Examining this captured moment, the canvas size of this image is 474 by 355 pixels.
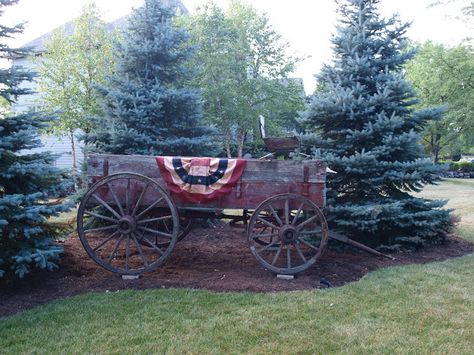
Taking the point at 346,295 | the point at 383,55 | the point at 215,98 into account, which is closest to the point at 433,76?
the point at 215,98

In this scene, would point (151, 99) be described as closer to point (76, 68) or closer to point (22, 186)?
Answer: point (22, 186)

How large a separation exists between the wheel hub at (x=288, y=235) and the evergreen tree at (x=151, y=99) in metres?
3.12

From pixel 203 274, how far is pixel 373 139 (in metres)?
3.57

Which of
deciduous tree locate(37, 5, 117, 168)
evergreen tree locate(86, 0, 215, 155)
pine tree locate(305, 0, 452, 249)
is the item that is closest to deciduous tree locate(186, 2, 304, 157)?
deciduous tree locate(37, 5, 117, 168)

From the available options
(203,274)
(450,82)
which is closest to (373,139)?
(203,274)

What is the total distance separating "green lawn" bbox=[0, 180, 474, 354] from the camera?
3.35m

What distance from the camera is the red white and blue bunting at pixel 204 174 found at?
4.93 metres

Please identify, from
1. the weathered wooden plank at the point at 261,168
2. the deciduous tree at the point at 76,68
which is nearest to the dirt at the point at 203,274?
the weathered wooden plank at the point at 261,168

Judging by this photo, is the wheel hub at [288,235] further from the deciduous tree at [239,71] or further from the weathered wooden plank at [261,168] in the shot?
the deciduous tree at [239,71]

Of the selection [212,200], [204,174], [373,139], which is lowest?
[212,200]

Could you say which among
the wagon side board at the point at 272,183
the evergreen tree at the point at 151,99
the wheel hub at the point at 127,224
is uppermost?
the evergreen tree at the point at 151,99

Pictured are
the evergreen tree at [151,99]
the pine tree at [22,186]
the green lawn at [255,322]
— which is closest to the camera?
the green lawn at [255,322]

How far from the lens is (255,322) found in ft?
12.3

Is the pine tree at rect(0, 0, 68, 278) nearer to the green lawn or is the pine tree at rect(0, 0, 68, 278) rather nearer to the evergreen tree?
the green lawn
